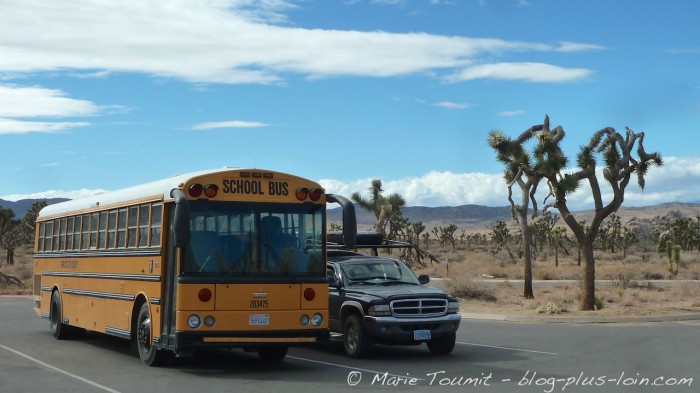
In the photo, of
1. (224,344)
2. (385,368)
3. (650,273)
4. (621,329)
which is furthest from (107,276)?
(650,273)

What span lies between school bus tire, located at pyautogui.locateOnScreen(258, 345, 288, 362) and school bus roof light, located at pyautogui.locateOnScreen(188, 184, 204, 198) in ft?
11.0

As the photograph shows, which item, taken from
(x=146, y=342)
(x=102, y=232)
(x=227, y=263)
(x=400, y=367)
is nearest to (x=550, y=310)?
(x=400, y=367)

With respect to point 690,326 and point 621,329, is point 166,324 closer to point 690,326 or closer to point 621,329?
point 621,329

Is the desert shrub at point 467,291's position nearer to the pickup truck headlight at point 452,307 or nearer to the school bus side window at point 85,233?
the pickup truck headlight at point 452,307

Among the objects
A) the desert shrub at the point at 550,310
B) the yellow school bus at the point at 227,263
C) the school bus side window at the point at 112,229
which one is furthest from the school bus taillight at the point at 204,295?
the desert shrub at the point at 550,310

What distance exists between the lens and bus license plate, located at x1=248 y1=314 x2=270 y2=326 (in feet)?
46.9

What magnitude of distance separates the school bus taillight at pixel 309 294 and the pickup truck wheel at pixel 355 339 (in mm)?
2106

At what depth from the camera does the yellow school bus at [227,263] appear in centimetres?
1405

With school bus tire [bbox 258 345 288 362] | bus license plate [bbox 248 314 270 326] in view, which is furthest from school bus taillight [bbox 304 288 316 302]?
school bus tire [bbox 258 345 288 362]

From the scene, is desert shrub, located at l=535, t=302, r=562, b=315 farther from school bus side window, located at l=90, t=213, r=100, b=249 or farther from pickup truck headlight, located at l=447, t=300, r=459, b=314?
school bus side window, located at l=90, t=213, r=100, b=249

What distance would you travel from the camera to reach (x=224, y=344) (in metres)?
14.1

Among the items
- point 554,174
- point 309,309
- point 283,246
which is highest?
point 554,174

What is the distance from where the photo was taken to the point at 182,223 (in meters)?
13.5

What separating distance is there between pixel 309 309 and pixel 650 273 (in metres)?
39.2
